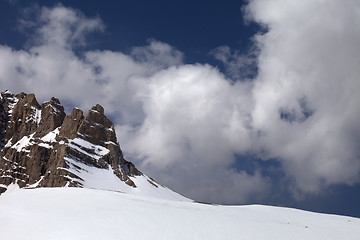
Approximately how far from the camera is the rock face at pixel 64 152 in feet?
498

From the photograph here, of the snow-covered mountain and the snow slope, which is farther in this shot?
the snow-covered mountain

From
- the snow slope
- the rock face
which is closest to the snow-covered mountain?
the rock face

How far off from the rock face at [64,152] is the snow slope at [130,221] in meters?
118

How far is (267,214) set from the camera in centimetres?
3186

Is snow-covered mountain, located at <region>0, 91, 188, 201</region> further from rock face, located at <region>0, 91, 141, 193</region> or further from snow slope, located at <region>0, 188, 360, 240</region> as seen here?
snow slope, located at <region>0, 188, 360, 240</region>

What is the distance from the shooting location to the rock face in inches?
5982

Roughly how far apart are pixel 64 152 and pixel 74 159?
5975 mm

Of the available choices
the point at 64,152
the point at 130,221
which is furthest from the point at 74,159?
the point at 130,221

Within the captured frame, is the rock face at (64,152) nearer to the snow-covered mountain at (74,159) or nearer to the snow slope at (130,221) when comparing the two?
the snow-covered mountain at (74,159)

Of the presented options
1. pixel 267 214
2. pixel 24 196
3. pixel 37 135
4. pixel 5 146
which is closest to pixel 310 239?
pixel 267 214

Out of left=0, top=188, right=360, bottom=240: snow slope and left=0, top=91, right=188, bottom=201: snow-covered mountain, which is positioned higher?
left=0, top=91, right=188, bottom=201: snow-covered mountain

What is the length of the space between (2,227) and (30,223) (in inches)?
66.2

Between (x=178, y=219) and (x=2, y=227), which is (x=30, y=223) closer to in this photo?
(x=2, y=227)

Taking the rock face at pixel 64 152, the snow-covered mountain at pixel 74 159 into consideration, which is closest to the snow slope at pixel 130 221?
the snow-covered mountain at pixel 74 159
